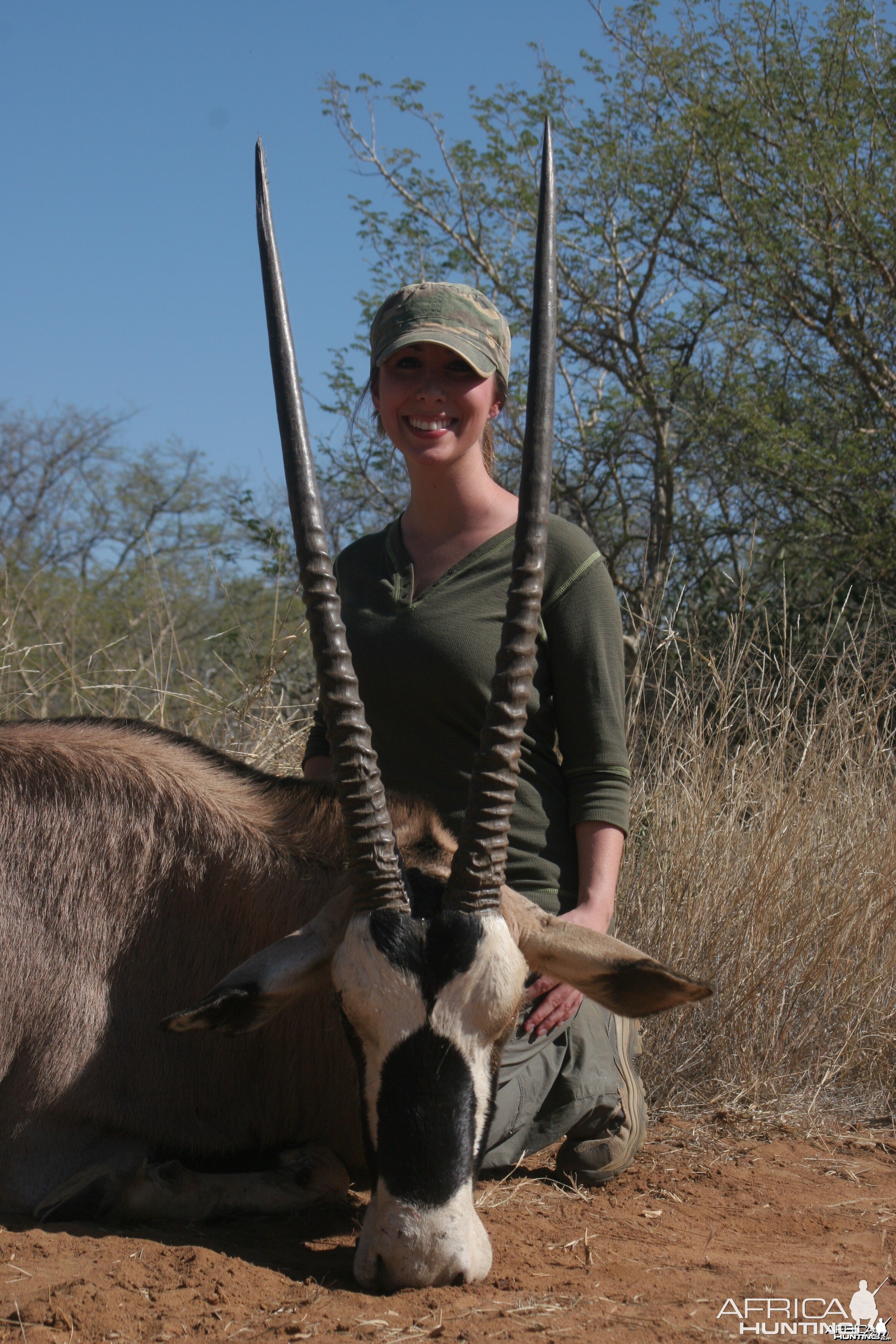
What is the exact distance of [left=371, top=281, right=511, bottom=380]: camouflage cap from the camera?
388 centimetres

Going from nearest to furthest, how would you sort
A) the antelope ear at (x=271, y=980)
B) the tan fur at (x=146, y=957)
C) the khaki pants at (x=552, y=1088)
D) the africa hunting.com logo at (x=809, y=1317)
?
1. the africa hunting.com logo at (x=809, y=1317)
2. the antelope ear at (x=271, y=980)
3. the tan fur at (x=146, y=957)
4. the khaki pants at (x=552, y=1088)

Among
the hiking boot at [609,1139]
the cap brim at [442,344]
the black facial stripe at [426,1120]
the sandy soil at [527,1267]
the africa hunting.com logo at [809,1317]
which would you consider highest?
the cap brim at [442,344]

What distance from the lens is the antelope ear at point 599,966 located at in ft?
10.1

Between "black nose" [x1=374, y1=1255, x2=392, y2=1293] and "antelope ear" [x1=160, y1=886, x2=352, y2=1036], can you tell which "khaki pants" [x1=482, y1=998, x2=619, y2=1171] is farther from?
"black nose" [x1=374, y1=1255, x2=392, y2=1293]

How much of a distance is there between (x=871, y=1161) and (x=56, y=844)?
3.15 m

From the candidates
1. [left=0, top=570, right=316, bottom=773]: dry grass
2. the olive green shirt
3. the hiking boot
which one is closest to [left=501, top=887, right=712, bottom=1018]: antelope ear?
the olive green shirt

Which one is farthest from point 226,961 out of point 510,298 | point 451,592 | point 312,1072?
point 510,298

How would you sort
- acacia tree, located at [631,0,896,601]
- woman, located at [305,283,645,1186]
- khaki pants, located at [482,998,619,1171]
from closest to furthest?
khaki pants, located at [482,998,619,1171]
woman, located at [305,283,645,1186]
acacia tree, located at [631,0,896,601]

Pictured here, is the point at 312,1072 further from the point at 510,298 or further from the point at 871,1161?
the point at 510,298

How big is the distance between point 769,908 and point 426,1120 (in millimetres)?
3084

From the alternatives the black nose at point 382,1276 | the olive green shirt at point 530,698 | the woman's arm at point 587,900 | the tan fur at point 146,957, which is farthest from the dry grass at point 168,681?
the black nose at point 382,1276

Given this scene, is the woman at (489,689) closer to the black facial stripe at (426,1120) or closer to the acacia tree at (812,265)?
the black facial stripe at (426,1120)

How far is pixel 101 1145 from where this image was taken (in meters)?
3.36

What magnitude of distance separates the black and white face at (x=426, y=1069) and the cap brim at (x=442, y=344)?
189 centimetres
